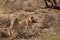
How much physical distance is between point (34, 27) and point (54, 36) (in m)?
1.48

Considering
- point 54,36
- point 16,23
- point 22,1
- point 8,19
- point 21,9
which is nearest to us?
point 54,36

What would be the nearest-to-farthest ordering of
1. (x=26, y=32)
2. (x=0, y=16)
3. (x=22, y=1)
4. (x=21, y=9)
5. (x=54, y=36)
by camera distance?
(x=54, y=36) → (x=26, y=32) → (x=0, y=16) → (x=21, y=9) → (x=22, y=1)

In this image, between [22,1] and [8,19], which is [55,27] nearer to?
[8,19]

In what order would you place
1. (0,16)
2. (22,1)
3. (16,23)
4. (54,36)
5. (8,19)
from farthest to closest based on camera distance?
(22,1), (0,16), (8,19), (16,23), (54,36)

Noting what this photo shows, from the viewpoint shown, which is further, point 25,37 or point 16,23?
point 16,23

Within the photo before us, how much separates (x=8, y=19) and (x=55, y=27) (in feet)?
7.15

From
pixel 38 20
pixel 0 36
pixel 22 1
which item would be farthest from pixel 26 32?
pixel 22 1

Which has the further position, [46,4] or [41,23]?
[46,4]

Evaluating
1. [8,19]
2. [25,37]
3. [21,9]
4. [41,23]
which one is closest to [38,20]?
[41,23]

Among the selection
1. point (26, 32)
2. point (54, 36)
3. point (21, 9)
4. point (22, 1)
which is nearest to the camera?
point (54, 36)

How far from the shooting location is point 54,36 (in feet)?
26.3

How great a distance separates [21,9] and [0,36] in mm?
4777

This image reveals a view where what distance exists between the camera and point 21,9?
1304cm

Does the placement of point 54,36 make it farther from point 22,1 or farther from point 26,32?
point 22,1
